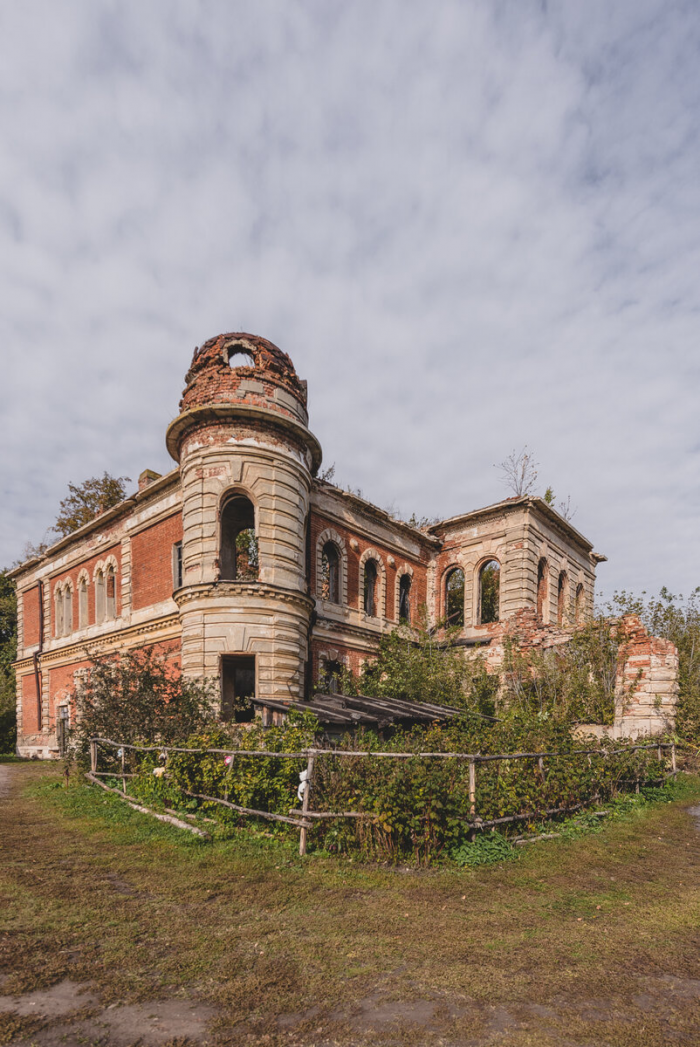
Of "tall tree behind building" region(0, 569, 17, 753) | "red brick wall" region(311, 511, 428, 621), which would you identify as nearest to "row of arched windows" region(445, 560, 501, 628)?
"red brick wall" region(311, 511, 428, 621)

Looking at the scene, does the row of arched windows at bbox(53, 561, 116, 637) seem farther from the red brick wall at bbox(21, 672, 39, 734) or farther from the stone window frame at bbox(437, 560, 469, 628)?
the stone window frame at bbox(437, 560, 469, 628)

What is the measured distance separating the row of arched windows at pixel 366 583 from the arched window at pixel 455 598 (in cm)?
316

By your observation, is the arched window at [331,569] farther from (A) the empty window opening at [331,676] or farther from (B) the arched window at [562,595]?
(B) the arched window at [562,595]

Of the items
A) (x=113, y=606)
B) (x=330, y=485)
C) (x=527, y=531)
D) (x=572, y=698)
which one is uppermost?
(x=330, y=485)

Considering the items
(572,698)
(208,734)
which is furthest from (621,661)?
(208,734)

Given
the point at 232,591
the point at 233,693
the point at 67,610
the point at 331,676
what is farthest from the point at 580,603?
the point at 67,610

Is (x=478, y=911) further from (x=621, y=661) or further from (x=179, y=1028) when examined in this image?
(x=621, y=661)

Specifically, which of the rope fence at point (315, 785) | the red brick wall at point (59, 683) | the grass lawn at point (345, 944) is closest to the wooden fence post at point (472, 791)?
the rope fence at point (315, 785)

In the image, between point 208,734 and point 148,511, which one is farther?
point 148,511

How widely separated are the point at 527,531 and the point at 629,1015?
60.0 ft

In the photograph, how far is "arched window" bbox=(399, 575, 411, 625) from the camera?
2314cm

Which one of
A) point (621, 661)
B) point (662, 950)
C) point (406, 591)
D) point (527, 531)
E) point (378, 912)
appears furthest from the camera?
point (406, 591)

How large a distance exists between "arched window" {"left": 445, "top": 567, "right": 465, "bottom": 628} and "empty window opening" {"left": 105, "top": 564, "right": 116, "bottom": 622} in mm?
12973

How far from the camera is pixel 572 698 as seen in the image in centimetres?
1778
